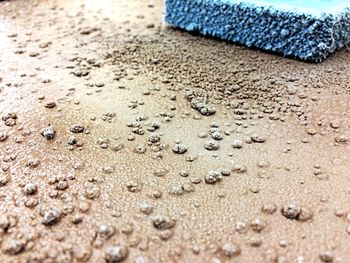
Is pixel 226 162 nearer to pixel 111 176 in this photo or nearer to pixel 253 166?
pixel 253 166

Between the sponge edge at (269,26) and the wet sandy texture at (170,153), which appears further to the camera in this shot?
the sponge edge at (269,26)

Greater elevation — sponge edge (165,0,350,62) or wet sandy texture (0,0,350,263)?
sponge edge (165,0,350,62)

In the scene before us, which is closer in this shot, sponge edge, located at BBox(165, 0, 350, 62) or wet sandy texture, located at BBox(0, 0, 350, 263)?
wet sandy texture, located at BBox(0, 0, 350, 263)

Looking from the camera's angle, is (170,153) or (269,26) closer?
(170,153)

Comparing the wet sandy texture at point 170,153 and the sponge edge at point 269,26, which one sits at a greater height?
the sponge edge at point 269,26

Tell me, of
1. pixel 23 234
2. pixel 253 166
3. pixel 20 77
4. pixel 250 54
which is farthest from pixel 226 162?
pixel 20 77
